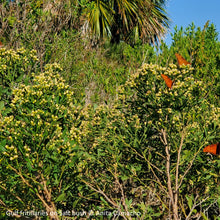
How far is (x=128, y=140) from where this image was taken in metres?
1.85

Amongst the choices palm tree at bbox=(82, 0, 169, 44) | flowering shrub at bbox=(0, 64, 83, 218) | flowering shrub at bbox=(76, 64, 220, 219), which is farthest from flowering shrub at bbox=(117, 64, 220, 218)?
palm tree at bbox=(82, 0, 169, 44)

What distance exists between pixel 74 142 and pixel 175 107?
67 cm

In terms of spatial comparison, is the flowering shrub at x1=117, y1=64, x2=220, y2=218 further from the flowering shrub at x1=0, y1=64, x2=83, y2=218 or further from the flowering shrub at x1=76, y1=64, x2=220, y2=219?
the flowering shrub at x1=0, y1=64, x2=83, y2=218

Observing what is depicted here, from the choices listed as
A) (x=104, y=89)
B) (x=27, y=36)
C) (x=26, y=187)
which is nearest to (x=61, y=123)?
(x=26, y=187)

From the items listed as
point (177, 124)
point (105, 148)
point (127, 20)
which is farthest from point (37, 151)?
point (127, 20)

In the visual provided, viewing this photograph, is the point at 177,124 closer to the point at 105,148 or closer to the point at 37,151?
the point at 105,148

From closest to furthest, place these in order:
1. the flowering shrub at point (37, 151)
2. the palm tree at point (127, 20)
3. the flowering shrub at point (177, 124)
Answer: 1. the flowering shrub at point (37, 151)
2. the flowering shrub at point (177, 124)
3. the palm tree at point (127, 20)

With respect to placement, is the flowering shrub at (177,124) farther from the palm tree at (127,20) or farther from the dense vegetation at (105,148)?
the palm tree at (127,20)

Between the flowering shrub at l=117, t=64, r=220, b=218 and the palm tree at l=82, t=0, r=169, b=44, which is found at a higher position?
the palm tree at l=82, t=0, r=169, b=44

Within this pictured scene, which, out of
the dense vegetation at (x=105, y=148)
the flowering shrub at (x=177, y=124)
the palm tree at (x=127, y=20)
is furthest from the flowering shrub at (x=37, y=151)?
the palm tree at (x=127, y=20)

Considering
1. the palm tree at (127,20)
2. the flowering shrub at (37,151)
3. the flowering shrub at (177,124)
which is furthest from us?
the palm tree at (127,20)

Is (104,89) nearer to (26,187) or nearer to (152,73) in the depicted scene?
(152,73)

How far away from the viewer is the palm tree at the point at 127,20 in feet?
31.9

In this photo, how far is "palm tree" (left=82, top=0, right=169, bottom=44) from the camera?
971 centimetres
